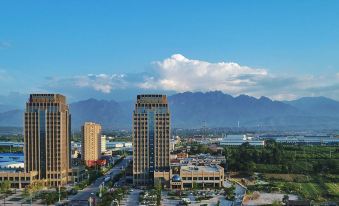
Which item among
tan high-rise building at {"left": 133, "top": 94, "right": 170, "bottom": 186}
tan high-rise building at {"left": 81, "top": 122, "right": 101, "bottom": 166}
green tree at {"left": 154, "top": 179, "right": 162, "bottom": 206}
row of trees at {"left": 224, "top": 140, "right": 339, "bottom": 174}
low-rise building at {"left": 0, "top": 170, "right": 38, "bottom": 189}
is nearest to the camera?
green tree at {"left": 154, "top": 179, "right": 162, "bottom": 206}

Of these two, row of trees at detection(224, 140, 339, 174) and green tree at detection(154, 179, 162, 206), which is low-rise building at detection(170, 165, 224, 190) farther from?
row of trees at detection(224, 140, 339, 174)

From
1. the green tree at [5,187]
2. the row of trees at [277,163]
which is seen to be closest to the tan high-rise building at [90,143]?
the row of trees at [277,163]

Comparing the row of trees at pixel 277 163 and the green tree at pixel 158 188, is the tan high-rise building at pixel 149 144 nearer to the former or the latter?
the green tree at pixel 158 188

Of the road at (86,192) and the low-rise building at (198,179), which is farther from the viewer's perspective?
the low-rise building at (198,179)

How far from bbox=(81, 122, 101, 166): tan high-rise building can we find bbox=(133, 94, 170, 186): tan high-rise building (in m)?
32.1

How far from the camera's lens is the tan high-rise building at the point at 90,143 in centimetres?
10600

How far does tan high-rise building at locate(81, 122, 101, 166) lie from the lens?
106 metres

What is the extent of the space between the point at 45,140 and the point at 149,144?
47.7 feet

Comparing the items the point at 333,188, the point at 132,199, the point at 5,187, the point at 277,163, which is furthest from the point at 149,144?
the point at 277,163

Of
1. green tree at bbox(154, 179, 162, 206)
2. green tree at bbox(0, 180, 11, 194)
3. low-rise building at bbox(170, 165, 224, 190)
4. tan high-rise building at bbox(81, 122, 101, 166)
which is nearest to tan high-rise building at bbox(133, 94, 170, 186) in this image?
green tree at bbox(154, 179, 162, 206)

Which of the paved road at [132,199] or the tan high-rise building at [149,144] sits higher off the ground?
the tan high-rise building at [149,144]

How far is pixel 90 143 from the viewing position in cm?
10800

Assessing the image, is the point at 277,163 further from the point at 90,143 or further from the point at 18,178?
the point at 18,178

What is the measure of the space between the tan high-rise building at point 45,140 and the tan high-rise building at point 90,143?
2948 centimetres
